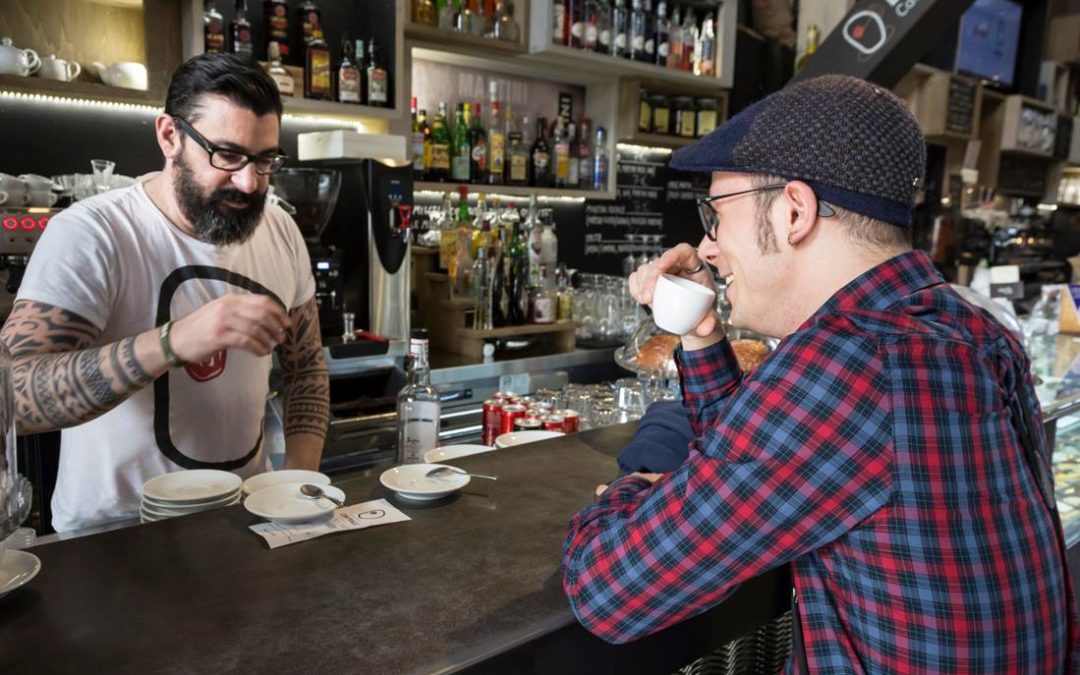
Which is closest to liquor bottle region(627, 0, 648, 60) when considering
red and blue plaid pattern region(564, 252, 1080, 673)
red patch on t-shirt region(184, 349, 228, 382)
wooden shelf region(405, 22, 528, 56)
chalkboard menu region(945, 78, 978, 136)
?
wooden shelf region(405, 22, 528, 56)

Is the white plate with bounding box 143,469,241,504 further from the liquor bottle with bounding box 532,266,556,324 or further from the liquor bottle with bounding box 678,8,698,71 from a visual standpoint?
the liquor bottle with bounding box 678,8,698,71

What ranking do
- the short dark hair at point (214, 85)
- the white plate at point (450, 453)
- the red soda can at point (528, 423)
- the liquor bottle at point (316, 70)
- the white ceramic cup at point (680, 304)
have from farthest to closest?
the liquor bottle at point (316, 70)
the red soda can at point (528, 423)
the short dark hair at point (214, 85)
the white plate at point (450, 453)
the white ceramic cup at point (680, 304)

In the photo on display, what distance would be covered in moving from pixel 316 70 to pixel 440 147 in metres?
0.77

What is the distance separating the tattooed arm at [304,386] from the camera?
2.19 m

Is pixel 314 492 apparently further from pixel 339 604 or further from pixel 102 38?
pixel 102 38

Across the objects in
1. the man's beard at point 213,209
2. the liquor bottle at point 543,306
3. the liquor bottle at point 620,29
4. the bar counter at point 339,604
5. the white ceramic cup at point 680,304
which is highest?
the liquor bottle at point 620,29

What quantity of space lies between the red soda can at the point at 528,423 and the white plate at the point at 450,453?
21cm

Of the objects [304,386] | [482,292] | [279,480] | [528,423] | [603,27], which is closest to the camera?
[279,480]

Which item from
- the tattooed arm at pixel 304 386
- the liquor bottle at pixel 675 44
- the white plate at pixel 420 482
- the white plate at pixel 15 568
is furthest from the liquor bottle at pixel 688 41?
the white plate at pixel 15 568

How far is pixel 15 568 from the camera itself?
103cm

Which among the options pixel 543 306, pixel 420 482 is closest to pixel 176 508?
pixel 420 482

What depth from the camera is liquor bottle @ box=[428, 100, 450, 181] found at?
13.0 feet

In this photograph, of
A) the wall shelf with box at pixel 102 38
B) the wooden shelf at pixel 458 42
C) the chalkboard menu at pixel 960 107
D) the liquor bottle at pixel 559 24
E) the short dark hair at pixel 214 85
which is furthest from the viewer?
the chalkboard menu at pixel 960 107

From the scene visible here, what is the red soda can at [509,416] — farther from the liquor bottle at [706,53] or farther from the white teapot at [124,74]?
the liquor bottle at [706,53]
